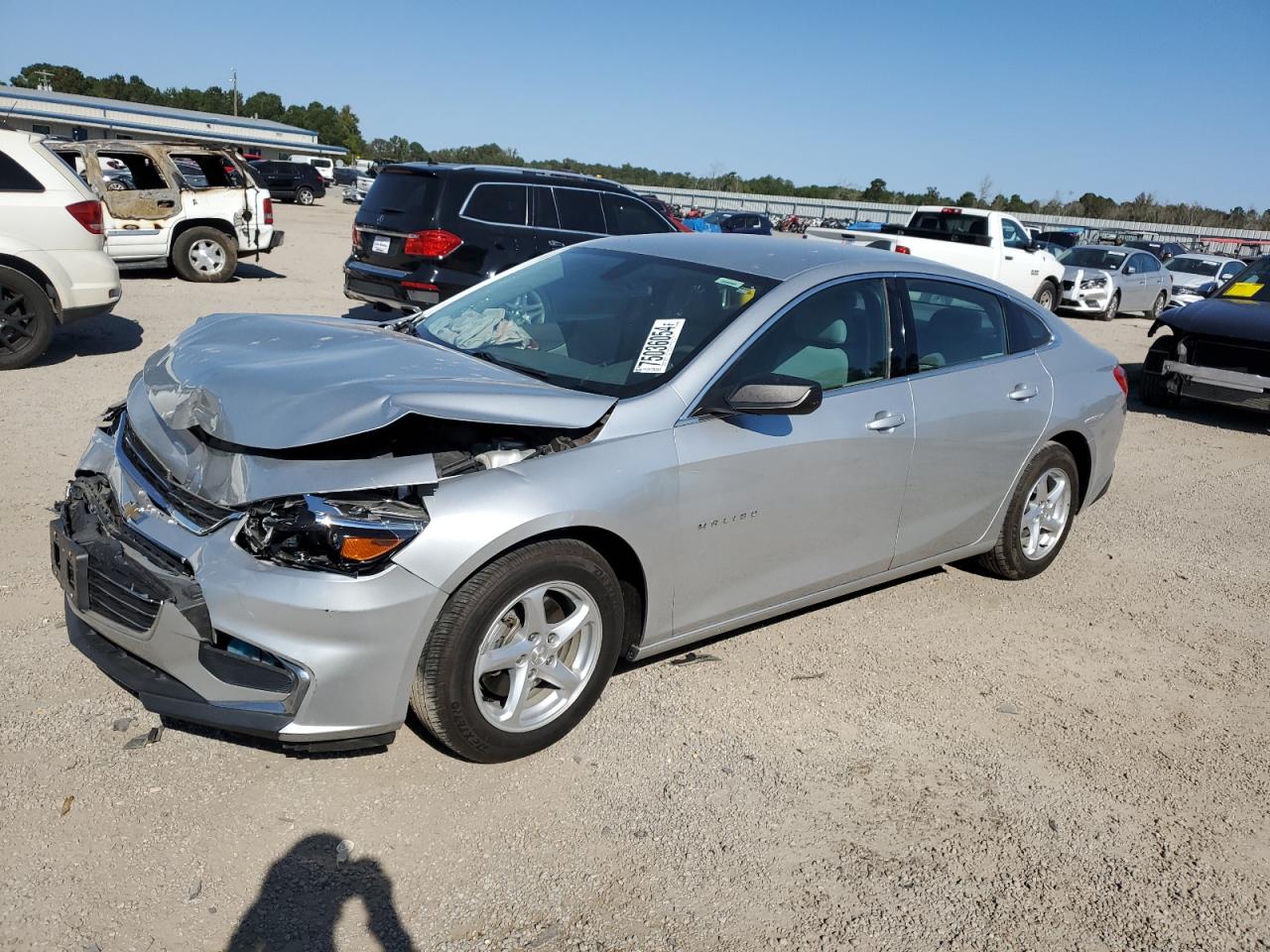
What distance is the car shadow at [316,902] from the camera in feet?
8.50

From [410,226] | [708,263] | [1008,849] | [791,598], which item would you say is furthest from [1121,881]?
[410,226]

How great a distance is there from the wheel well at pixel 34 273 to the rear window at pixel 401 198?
2.91 metres

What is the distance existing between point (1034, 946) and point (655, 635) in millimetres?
1535

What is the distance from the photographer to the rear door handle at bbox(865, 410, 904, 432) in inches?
163

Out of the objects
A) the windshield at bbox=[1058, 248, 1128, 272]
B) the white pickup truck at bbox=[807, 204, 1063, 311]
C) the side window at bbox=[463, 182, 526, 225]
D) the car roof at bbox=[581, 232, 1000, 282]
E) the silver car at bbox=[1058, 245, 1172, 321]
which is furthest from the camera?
the windshield at bbox=[1058, 248, 1128, 272]

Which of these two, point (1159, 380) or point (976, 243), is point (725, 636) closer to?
point (1159, 380)

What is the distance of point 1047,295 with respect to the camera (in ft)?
62.2

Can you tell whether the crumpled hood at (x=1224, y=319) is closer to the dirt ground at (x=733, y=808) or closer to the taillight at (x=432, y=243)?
the dirt ground at (x=733, y=808)

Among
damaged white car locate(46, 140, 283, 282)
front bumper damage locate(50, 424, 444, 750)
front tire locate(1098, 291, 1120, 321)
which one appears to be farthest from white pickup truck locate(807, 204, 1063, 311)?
front bumper damage locate(50, 424, 444, 750)

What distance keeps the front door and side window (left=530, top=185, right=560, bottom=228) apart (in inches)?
273

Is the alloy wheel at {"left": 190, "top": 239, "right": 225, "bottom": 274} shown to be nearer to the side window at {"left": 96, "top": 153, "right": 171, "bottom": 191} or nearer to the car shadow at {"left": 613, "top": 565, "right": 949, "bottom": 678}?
the side window at {"left": 96, "top": 153, "right": 171, "bottom": 191}

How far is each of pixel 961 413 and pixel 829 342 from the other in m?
0.81

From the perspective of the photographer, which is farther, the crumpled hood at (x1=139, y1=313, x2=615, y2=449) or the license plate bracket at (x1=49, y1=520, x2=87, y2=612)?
the license plate bracket at (x1=49, y1=520, x2=87, y2=612)

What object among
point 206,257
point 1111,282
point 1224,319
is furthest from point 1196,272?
point 206,257
